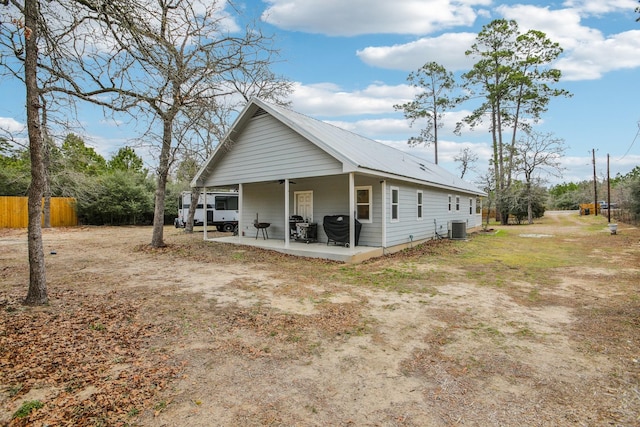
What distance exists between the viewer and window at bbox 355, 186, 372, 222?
1112cm

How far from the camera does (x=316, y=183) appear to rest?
12.3 meters

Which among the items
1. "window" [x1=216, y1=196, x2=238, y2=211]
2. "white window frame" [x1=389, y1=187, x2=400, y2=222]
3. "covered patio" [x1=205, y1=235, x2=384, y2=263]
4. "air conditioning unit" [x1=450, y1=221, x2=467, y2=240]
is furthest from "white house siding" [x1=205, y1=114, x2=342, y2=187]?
"air conditioning unit" [x1=450, y1=221, x2=467, y2=240]

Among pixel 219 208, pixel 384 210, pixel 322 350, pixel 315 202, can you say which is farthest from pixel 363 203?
pixel 219 208

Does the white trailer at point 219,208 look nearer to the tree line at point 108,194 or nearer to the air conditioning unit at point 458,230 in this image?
the tree line at point 108,194

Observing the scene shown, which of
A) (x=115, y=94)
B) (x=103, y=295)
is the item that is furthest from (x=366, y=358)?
(x=115, y=94)

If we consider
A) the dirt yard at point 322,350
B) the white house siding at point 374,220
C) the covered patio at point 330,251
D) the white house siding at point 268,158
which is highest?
the white house siding at point 268,158

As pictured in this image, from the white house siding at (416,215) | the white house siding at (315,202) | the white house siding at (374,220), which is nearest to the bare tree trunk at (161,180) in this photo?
the white house siding at (315,202)

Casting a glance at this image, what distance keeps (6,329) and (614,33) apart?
1978cm

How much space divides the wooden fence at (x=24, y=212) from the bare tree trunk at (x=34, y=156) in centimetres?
2042

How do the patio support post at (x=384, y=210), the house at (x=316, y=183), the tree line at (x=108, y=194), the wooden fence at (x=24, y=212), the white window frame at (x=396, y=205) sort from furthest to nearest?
the wooden fence at (x=24, y=212) < the tree line at (x=108, y=194) < the white window frame at (x=396, y=205) < the patio support post at (x=384, y=210) < the house at (x=316, y=183)

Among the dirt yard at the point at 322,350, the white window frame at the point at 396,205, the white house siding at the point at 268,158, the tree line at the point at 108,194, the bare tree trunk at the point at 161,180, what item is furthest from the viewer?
the tree line at the point at 108,194

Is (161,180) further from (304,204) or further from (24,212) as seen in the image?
(24,212)

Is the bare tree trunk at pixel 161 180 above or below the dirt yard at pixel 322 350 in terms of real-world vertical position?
above

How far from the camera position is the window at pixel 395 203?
11.3 metres
